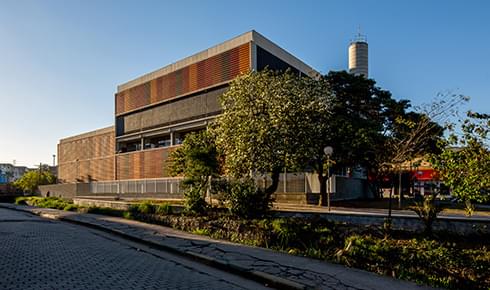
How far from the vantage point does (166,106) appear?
4831cm

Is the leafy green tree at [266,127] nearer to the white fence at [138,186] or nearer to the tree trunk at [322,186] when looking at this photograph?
the tree trunk at [322,186]

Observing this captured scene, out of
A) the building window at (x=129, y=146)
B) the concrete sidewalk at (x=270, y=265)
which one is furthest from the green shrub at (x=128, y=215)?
the building window at (x=129, y=146)

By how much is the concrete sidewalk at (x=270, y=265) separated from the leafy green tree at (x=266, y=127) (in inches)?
159

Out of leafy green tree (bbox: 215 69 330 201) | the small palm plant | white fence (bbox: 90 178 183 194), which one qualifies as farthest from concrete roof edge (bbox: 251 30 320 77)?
the small palm plant

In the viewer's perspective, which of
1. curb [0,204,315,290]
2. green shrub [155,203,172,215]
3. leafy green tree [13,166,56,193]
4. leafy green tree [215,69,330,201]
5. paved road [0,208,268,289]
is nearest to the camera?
paved road [0,208,268,289]

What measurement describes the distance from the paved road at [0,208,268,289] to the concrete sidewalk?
305mm

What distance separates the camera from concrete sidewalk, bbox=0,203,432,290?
698cm

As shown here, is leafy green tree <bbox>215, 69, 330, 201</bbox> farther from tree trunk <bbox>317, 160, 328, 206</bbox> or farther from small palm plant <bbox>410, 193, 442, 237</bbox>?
tree trunk <bbox>317, 160, 328, 206</bbox>

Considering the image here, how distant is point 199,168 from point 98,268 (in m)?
9.17

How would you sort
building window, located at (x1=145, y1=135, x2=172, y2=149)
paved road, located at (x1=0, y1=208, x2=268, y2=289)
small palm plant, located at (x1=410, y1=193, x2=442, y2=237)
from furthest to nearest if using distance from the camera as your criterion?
building window, located at (x1=145, y1=135, x2=172, y2=149)
small palm plant, located at (x1=410, y1=193, x2=442, y2=237)
paved road, located at (x1=0, y1=208, x2=268, y2=289)

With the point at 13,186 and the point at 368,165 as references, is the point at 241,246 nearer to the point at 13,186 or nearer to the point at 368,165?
the point at 368,165

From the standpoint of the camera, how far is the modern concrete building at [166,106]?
38594mm

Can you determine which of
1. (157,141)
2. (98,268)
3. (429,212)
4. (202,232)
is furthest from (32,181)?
(429,212)

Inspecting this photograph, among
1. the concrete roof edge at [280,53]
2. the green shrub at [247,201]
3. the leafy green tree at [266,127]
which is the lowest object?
the green shrub at [247,201]
